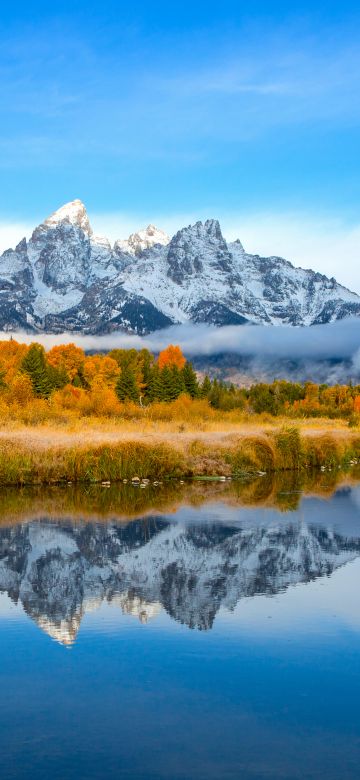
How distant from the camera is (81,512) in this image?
2309cm

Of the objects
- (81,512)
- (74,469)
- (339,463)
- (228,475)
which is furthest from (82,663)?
(339,463)

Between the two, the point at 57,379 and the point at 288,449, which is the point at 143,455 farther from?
the point at 57,379

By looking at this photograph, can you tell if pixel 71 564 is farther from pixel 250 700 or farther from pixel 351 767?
pixel 351 767

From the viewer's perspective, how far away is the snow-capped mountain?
13.3m

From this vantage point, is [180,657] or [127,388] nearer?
[180,657]

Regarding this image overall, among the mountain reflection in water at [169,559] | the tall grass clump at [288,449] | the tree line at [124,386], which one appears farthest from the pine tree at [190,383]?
the mountain reflection in water at [169,559]

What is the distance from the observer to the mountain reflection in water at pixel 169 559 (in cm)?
1341

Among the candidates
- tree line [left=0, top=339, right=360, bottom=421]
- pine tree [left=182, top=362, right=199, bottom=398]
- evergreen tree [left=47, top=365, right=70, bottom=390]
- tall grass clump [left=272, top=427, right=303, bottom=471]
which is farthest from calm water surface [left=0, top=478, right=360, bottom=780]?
pine tree [left=182, top=362, right=199, bottom=398]

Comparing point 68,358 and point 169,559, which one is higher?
point 68,358

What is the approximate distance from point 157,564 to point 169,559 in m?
A: 0.55

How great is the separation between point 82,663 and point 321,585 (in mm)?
5815

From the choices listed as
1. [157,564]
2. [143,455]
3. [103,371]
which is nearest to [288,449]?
[143,455]

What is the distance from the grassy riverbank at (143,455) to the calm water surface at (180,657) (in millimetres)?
9315

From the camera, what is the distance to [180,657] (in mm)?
10812
